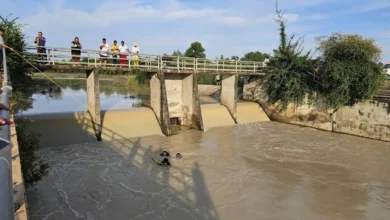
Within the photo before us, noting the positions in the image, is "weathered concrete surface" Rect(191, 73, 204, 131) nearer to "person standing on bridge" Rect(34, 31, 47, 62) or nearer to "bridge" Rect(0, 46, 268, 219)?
"bridge" Rect(0, 46, 268, 219)

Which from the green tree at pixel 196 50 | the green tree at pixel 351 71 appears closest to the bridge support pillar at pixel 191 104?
the green tree at pixel 351 71

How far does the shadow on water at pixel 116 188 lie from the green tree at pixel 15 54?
124 inches

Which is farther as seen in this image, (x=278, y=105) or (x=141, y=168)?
(x=278, y=105)

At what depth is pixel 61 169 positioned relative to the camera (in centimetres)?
1058

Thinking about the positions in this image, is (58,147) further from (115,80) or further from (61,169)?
(115,80)

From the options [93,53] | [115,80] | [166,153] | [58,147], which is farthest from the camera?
[115,80]

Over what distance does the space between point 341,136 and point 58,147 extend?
50.9 feet

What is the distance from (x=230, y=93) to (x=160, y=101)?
6.05 m

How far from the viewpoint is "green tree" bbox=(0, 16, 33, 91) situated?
444 inches

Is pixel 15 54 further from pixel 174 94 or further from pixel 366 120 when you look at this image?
pixel 366 120

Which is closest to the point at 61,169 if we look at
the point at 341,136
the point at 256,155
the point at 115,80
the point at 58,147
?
the point at 58,147

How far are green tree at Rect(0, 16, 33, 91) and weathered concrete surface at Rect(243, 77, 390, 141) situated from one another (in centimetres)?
1610

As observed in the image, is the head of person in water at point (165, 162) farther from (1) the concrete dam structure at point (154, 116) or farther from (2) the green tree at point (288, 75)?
(2) the green tree at point (288, 75)

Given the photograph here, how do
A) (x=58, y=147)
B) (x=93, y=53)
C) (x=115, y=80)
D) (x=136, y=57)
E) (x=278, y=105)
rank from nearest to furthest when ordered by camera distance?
(x=58, y=147), (x=93, y=53), (x=136, y=57), (x=278, y=105), (x=115, y=80)
